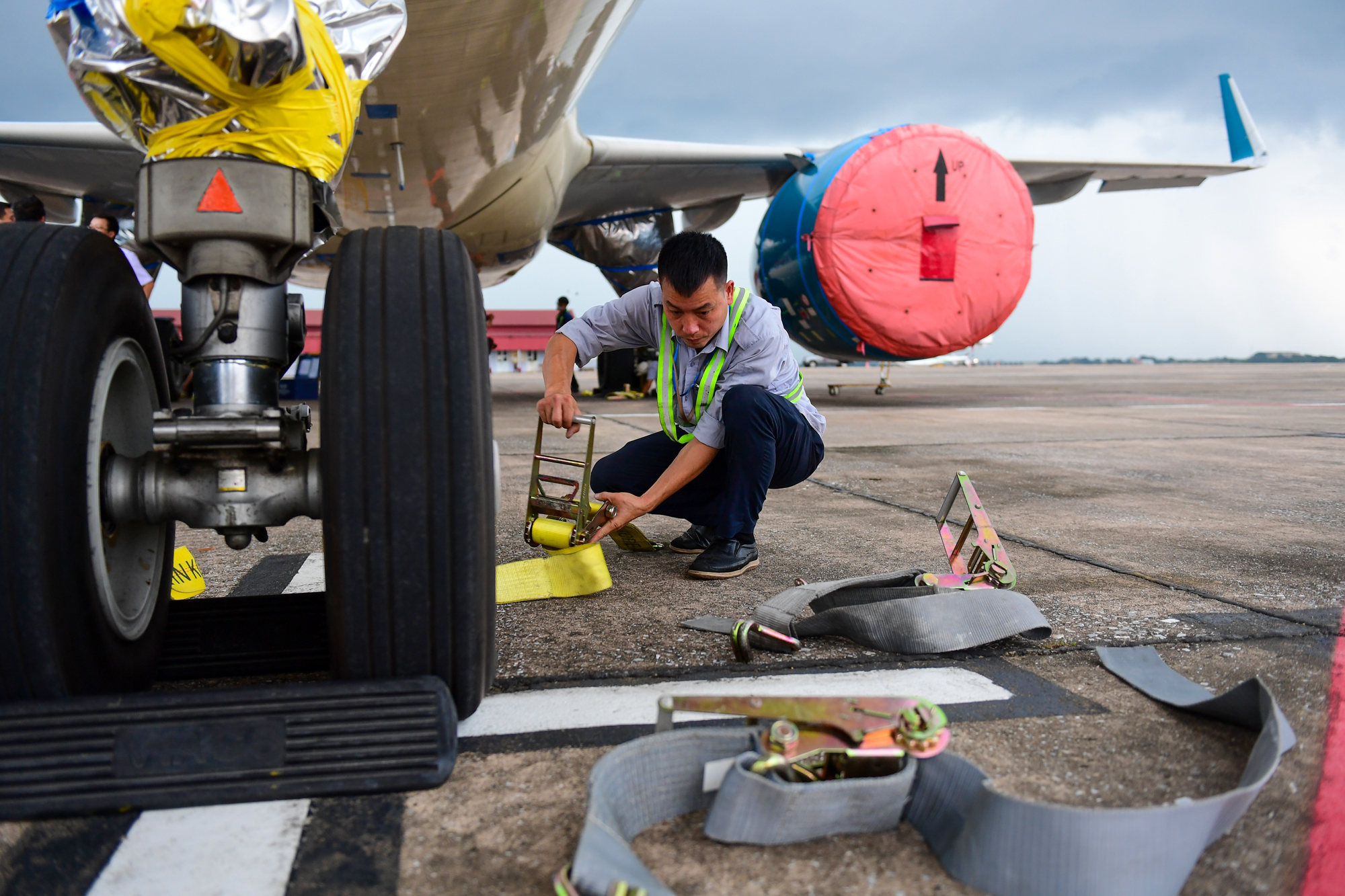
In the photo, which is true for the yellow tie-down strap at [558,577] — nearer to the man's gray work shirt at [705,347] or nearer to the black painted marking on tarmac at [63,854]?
the man's gray work shirt at [705,347]

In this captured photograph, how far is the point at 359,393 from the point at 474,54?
2.84 metres

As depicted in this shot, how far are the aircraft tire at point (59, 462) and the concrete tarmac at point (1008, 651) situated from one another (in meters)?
0.22

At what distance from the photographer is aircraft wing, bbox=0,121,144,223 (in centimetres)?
666

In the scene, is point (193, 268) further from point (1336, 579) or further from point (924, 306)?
point (924, 306)

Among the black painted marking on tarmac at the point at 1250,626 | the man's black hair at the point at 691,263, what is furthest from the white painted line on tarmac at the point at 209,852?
the black painted marking on tarmac at the point at 1250,626

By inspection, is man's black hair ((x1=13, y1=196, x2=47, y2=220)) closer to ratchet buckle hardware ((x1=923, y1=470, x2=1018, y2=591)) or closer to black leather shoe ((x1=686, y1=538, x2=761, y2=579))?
black leather shoe ((x1=686, y1=538, x2=761, y2=579))

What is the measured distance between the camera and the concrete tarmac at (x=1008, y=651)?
37.4 inches

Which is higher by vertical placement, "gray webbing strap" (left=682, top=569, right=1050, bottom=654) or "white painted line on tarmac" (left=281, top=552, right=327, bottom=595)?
"gray webbing strap" (left=682, top=569, right=1050, bottom=654)

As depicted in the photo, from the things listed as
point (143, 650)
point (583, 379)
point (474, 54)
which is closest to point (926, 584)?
point (143, 650)

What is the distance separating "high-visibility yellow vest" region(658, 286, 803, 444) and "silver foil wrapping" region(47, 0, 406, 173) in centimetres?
135

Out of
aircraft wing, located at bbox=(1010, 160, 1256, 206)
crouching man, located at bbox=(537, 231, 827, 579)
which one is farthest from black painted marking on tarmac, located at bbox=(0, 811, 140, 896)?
aircraft wing, located at bbox=(1010, 160, 1256, 206)

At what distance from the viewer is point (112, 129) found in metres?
1.36

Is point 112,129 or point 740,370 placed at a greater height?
point 112,129

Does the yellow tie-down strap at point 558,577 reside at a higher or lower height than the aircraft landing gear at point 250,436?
lower
